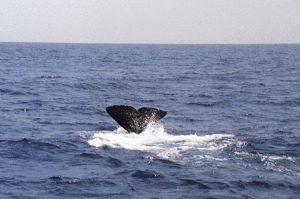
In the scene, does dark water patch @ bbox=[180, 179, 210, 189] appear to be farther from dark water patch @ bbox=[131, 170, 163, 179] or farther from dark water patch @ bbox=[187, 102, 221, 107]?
dark water patch @ bbox=[187, 102, 221, 107]

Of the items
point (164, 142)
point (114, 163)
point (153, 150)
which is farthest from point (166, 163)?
point (164, 142)

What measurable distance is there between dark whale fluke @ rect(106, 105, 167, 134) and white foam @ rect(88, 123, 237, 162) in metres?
0.42

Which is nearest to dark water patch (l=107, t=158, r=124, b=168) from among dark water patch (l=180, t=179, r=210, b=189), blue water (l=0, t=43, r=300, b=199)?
blue water (l=0, t=43, r=300, b=199)

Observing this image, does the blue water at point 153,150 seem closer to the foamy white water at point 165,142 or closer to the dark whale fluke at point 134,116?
the foamy white water at point 165,142

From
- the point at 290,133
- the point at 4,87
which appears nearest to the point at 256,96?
the point at 290,133

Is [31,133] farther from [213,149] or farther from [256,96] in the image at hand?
[256,96]

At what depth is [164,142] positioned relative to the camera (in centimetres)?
1552

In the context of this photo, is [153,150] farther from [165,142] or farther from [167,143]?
[165,142]

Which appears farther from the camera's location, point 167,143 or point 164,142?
point 164,142

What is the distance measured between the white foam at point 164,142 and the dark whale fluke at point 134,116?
417 millimetres

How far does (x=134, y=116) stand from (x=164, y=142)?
1.70 metres

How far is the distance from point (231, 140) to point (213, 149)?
198cm

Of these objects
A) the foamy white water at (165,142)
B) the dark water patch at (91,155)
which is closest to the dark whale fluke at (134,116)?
the foamy white water at (165,142)

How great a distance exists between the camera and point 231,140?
52.9 ft
